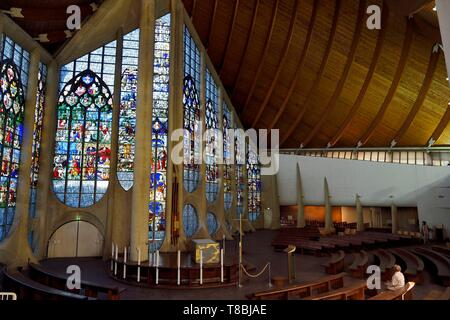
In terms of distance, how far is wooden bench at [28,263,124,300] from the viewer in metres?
5.55

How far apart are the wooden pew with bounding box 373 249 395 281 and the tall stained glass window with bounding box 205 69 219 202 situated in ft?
28.4

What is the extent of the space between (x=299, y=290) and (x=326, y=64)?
12763mm

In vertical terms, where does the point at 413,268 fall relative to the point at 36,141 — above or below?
below

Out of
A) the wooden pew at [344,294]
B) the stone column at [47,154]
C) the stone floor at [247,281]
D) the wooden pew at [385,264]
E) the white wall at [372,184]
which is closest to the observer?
the wooden pew at [344,294]

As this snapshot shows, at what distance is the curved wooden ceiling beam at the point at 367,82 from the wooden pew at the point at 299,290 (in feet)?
36.5

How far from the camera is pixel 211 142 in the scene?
675 inches

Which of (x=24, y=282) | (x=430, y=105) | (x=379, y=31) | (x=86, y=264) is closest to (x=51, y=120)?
(x=86, y=264)

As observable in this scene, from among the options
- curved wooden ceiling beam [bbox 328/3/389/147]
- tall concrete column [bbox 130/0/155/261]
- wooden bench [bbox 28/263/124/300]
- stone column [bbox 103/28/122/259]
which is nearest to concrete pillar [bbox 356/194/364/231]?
curved wooden ceiling beam [bbox 328/3/389/147]

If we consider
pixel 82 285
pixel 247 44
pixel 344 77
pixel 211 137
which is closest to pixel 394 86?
pixel 344 77

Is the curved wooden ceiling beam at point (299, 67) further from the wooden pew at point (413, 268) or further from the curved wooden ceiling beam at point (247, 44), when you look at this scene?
the wooden pew at point (413, 268)

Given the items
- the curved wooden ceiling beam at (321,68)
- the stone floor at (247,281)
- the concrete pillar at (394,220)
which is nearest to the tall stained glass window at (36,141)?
the stone floor at (247,281)

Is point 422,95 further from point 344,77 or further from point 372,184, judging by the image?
point 372,184

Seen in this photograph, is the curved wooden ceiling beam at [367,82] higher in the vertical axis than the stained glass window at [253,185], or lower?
higher

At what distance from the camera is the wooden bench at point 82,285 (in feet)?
18.2
